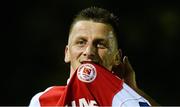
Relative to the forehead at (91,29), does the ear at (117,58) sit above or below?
below

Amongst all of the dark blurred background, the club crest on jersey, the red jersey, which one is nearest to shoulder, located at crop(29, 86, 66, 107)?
the red jersey

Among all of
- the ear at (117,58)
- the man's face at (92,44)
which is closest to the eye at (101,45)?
the man's face at (92,44)

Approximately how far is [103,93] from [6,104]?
8.30 feet

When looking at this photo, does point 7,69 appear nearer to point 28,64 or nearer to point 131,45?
point 28,64

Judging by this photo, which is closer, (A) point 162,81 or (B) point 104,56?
(B) point 104,56

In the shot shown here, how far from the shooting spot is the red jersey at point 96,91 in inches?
68.1

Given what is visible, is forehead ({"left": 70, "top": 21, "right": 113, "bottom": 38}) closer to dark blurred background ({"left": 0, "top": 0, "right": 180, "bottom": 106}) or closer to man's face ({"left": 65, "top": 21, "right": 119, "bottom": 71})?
man's face ({"left": 65, "top": 21, "right": 119, "bottom": 71})

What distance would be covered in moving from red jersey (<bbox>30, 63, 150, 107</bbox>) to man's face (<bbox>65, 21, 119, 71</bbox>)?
126 mm

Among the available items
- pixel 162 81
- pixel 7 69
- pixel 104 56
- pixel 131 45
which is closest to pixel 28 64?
pixel 7 69

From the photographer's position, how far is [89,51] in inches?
75.4

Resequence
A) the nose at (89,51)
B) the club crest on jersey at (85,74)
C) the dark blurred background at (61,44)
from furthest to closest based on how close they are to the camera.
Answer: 1. the dark blurred background at (61,44)
2. the nose at (89,51)
3. the club crest on jersey at (85,74)

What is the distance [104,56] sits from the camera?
198 centimetres

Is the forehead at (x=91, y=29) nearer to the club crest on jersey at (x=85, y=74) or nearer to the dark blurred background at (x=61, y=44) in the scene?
the club crest on jersey at (x=85, y=74)

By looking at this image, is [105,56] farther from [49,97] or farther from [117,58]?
[49,97]
